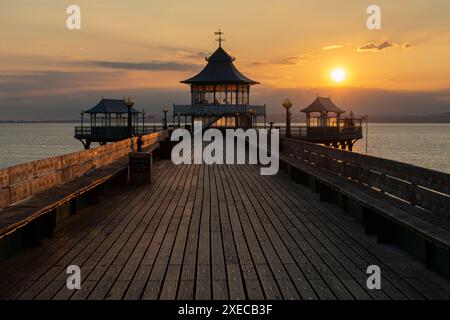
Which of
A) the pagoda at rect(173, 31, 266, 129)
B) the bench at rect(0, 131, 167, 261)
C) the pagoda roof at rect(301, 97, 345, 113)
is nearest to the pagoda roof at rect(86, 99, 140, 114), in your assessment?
the pagoda at rect(173, 31, 266, 129)

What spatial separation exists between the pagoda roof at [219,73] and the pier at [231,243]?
53.7 metres

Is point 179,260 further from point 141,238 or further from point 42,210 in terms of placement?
point 42,210

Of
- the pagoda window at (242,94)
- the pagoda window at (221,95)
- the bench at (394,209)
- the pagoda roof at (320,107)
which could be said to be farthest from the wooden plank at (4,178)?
the pagoda roof at (320,107)

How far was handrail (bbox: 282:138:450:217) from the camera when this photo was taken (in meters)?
7.12

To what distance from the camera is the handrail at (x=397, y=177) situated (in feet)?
23.4

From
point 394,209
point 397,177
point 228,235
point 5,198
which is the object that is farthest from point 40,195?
point 397,177

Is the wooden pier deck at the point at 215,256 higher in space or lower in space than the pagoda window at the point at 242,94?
lower

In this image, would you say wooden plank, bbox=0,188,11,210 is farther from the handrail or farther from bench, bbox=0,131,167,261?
the handrail

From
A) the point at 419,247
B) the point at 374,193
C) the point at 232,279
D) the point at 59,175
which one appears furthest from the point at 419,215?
the point at 59,175

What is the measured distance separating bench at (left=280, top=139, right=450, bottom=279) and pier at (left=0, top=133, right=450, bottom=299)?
22 millimetres

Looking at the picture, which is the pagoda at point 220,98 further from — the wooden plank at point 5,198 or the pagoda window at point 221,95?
the wooden plank at point 5,198

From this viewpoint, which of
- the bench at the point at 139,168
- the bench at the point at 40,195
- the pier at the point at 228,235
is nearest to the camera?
the pier at the point at 228,235

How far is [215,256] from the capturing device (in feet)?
24.8

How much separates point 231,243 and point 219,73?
60.6 metres
